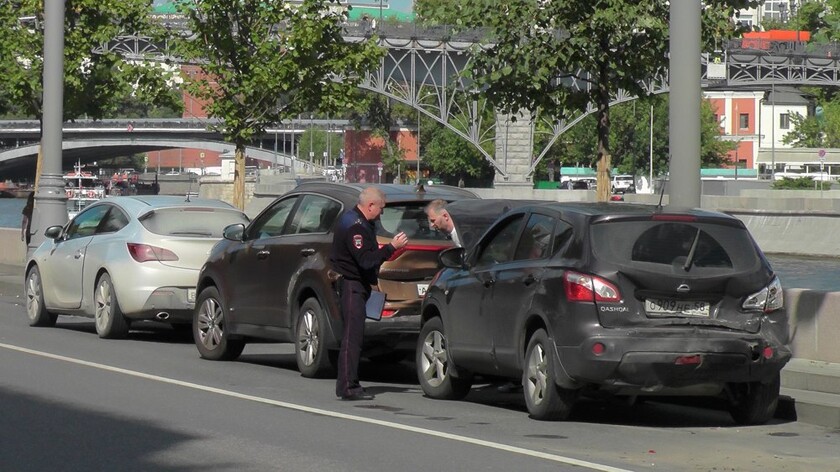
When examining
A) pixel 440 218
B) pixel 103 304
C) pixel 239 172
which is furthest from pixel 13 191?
pixel 440 218

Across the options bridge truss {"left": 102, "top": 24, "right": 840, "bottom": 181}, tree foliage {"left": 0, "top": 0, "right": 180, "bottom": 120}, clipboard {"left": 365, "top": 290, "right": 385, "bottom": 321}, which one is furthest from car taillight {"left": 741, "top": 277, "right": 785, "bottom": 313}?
bridge truss {"left": 102, "top": 24, "right": 840, "bottom": 181}

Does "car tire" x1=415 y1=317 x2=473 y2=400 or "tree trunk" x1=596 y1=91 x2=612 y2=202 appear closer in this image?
"car tire" x1=415 y1=317 x2=473 y2=400

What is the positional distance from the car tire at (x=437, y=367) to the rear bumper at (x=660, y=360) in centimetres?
201

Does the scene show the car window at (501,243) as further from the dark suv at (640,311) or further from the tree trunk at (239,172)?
the tree trunk at (239,172)

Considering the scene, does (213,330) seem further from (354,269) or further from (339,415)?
(339,415)

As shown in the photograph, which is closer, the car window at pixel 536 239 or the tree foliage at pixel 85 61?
the car window at pixel 536 239

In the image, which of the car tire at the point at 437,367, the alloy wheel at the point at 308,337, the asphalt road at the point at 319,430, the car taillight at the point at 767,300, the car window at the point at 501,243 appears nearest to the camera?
the asphalt road at the point at 319,430

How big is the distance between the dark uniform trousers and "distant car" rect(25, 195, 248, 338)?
522 cm

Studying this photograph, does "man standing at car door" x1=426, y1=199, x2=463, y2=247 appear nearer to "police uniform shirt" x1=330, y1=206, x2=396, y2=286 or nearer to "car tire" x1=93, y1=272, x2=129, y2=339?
"police uniform shirt" x1=330, y1=206, x2=396, y2=286

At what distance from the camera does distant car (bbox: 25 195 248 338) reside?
1680cm


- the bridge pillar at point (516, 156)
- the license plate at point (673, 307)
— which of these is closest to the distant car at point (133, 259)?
the license plate at point (673, 307)

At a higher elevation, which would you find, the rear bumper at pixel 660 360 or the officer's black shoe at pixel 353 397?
the rear bumper at pixel 660 360

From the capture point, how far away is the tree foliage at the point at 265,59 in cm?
3091

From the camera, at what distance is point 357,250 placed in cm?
1184
